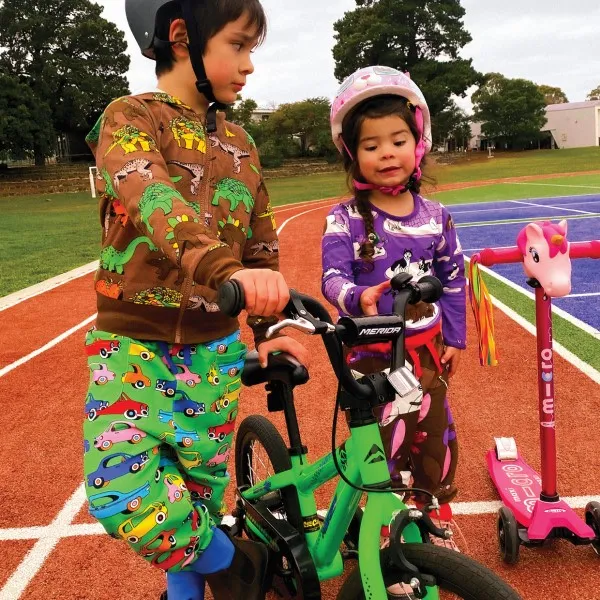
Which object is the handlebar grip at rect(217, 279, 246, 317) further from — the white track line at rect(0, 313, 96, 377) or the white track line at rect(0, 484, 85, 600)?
the white track line at rect(0, 313, 96, 377)

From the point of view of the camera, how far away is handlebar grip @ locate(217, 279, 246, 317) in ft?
4.25

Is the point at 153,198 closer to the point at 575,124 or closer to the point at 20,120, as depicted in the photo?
the point at 20,120

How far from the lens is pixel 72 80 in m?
51.8

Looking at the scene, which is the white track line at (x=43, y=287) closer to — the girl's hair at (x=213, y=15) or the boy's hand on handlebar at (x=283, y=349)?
the boy's hand on handlebar at (x=283, y=349)

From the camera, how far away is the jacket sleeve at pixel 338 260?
2.46 metres

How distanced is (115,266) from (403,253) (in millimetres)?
1175

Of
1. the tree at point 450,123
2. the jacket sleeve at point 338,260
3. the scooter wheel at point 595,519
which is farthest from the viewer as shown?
the tree at point 450,123

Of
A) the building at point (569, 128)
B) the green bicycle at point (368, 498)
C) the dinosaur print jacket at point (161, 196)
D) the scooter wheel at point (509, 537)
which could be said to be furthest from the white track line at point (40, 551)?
the building at point (569, 128)

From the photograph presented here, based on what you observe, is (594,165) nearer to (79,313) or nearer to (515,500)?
(79,313)

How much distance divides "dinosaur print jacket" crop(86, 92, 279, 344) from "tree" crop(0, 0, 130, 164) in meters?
52.8

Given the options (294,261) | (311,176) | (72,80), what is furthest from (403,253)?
(72,80)

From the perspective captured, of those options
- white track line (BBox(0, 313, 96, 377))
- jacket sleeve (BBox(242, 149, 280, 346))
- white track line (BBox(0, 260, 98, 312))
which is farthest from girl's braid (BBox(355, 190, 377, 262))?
white track line (BBox(0, 260, 98, 312))

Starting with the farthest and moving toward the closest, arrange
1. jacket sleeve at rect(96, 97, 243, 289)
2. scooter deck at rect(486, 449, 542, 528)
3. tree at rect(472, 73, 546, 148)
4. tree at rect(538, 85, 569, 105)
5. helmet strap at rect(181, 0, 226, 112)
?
tree at rect(538, 85, 569, 105) < tree at rect(472, 73, 546, 148) < scooter deck at rect(486, 449, 542, 528) < helmet strap at rect(181, 0, 226, 112) < jacket sleeve at rect(96, 97, 243, 289)

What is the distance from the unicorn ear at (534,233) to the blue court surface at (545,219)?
3920 millimetres
